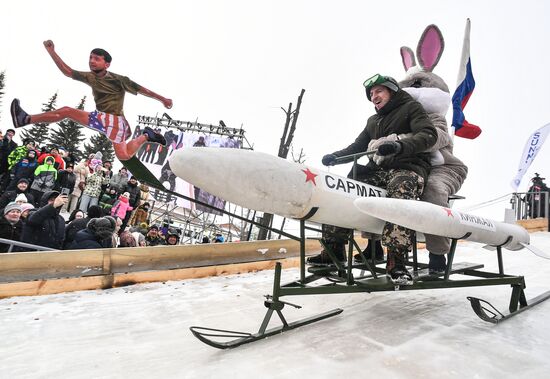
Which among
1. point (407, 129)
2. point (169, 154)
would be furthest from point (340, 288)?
point (169, 154)

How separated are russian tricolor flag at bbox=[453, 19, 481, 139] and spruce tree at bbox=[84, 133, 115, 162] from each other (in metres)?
25.5

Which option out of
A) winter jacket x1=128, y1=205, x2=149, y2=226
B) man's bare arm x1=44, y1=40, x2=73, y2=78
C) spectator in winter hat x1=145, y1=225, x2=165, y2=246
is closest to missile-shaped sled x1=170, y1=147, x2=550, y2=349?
man's bare arm x1=44, y1=40, x2=73, y2=78

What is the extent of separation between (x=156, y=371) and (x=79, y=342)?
0.63m

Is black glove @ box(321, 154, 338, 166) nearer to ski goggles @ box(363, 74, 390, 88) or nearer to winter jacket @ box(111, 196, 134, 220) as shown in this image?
ski goggles @ box(363, 74, 390, 88)

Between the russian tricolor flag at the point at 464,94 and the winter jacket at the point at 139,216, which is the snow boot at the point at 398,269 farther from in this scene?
the winter jacket at the point at 139,216

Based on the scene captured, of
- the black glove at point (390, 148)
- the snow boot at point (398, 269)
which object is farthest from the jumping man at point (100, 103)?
the snow boot at point (398, 269)

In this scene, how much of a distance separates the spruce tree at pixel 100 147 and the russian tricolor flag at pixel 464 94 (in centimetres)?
2546

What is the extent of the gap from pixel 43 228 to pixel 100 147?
2612 centimetres

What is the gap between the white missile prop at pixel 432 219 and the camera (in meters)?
1.77

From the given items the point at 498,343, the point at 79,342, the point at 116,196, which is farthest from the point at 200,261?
the point at 116,196

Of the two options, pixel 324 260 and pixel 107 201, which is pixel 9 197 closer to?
pixel 107 201

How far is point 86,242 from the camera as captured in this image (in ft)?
11.5

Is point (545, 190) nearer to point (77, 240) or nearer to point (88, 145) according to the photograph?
point (77, 240)

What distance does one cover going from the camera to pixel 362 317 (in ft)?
7.60
